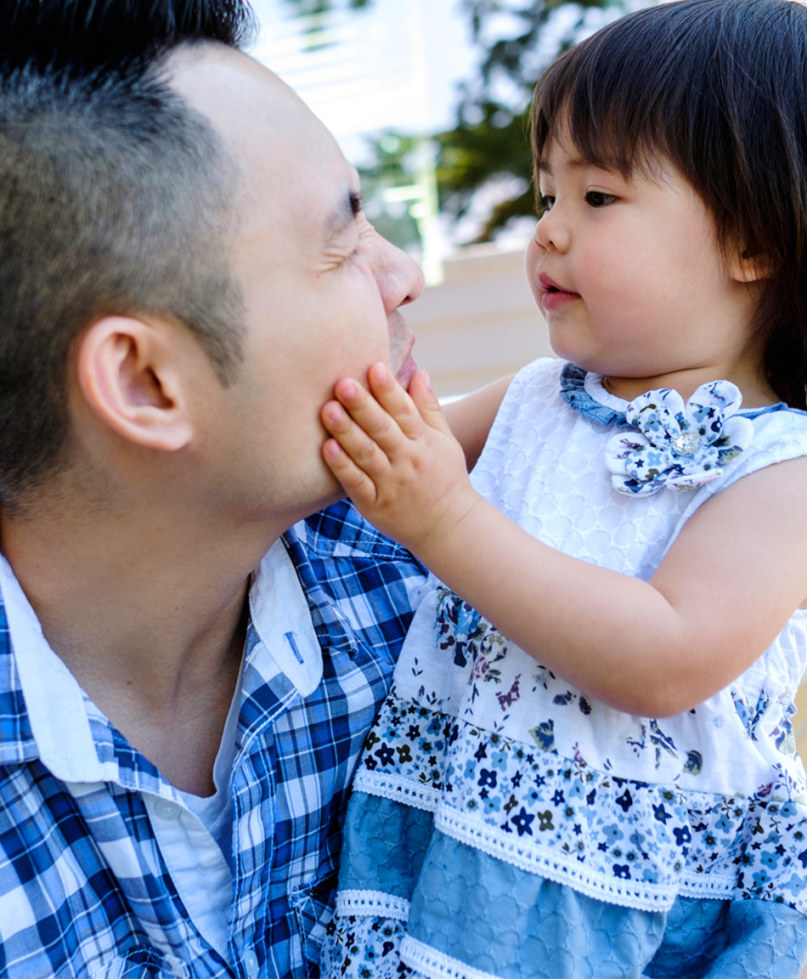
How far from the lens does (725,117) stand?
52.3 inches

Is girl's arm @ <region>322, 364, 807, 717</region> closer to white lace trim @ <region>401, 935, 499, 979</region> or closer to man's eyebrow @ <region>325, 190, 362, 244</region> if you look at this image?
man's eyebrow @ <region>325, 190, 362, 244</region>

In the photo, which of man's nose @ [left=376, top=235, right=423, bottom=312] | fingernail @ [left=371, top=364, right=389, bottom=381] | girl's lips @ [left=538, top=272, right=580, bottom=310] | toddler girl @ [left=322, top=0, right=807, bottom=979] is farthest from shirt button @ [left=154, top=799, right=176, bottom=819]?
girl's lips @ [left=538, top=272, right=580, bottom=310]

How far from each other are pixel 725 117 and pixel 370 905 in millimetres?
1109

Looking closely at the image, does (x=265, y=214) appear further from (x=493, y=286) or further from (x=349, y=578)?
(x=493, y=286)

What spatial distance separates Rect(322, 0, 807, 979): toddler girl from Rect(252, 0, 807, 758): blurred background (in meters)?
3.98

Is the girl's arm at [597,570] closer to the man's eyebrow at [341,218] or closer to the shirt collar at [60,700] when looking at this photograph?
the man's eyebrow at [341,218]

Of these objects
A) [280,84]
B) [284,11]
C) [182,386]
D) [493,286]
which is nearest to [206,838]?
[182,386]

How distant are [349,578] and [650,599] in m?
0.55

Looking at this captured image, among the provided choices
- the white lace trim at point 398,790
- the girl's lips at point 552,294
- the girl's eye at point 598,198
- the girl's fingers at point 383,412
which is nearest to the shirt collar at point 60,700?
the white lace trim at point 398,790

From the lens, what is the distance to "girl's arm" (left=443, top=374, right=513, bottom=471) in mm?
1653

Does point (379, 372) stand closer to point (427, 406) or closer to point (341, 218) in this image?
point (427, 406)

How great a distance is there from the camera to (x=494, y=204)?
5438 millimetres

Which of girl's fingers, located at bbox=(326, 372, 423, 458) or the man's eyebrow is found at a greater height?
the man's eyebrow

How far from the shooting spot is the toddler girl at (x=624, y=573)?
117 centimetres
